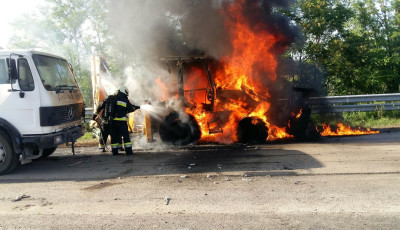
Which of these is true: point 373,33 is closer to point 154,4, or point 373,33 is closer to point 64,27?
point 154,4

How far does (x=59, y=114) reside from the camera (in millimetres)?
6211

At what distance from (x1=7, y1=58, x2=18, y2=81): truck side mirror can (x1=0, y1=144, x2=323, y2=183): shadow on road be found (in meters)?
1.92

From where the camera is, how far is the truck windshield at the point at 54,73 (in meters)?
6.09

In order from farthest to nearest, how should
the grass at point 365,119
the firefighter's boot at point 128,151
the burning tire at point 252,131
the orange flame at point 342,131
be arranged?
1. the grass at point 365,119
2. the orange flame at point 342,131
3. the burning tire at point 252,131
4. the firefighter's boot at point 128,151

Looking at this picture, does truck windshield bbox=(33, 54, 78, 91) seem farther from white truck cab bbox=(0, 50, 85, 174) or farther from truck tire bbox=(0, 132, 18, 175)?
truck tire bbox=(0, 132, 18, 175)

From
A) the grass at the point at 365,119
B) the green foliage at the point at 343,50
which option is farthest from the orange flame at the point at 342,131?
the green foliage at the point at 343,50

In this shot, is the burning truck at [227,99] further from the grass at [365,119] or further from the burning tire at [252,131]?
the grass at [365,119]

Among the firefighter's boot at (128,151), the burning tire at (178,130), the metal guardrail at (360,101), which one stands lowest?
the firefighter's boot at (128,151)

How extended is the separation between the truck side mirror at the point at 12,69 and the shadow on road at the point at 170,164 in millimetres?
1919

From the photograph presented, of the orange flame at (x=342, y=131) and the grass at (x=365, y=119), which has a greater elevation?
the grass at (x=365, y=119)

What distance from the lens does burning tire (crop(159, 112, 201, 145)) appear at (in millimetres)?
8156

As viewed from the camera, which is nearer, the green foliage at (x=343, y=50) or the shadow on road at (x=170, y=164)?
the shadow on road at (x=170, y=164)

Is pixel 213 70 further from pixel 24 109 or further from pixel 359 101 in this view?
pixel 359 101

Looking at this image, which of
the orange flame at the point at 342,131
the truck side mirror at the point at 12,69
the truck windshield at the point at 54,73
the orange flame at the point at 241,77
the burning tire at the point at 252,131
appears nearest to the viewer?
the truck side mirror at the point at 12,69
